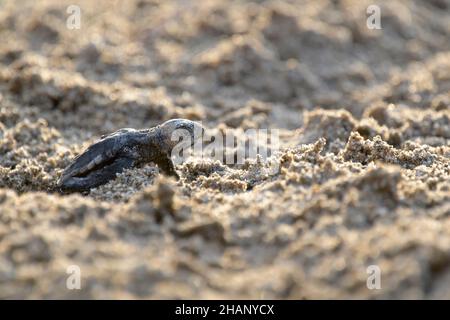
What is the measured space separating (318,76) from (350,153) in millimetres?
3426

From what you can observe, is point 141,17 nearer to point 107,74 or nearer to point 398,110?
point 107,74

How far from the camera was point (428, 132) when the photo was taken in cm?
506

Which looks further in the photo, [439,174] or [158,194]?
[439,174]

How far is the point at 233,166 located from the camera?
174 inches

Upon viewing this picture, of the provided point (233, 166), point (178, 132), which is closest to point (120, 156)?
point (178, 132)

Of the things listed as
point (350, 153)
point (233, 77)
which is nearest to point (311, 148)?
point (350, 153)

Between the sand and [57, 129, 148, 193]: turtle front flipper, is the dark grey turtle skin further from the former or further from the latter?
the sand

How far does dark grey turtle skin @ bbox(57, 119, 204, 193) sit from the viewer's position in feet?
12.7

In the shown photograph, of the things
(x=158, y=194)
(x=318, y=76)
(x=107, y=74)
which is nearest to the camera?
(x=158, y=194)

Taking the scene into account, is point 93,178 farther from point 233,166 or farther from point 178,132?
point 233,166

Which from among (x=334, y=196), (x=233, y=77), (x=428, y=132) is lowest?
(x=334, y=196)

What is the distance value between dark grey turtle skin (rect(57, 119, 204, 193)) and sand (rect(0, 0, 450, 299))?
0.33ft

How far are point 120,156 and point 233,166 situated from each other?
82 centimetres
